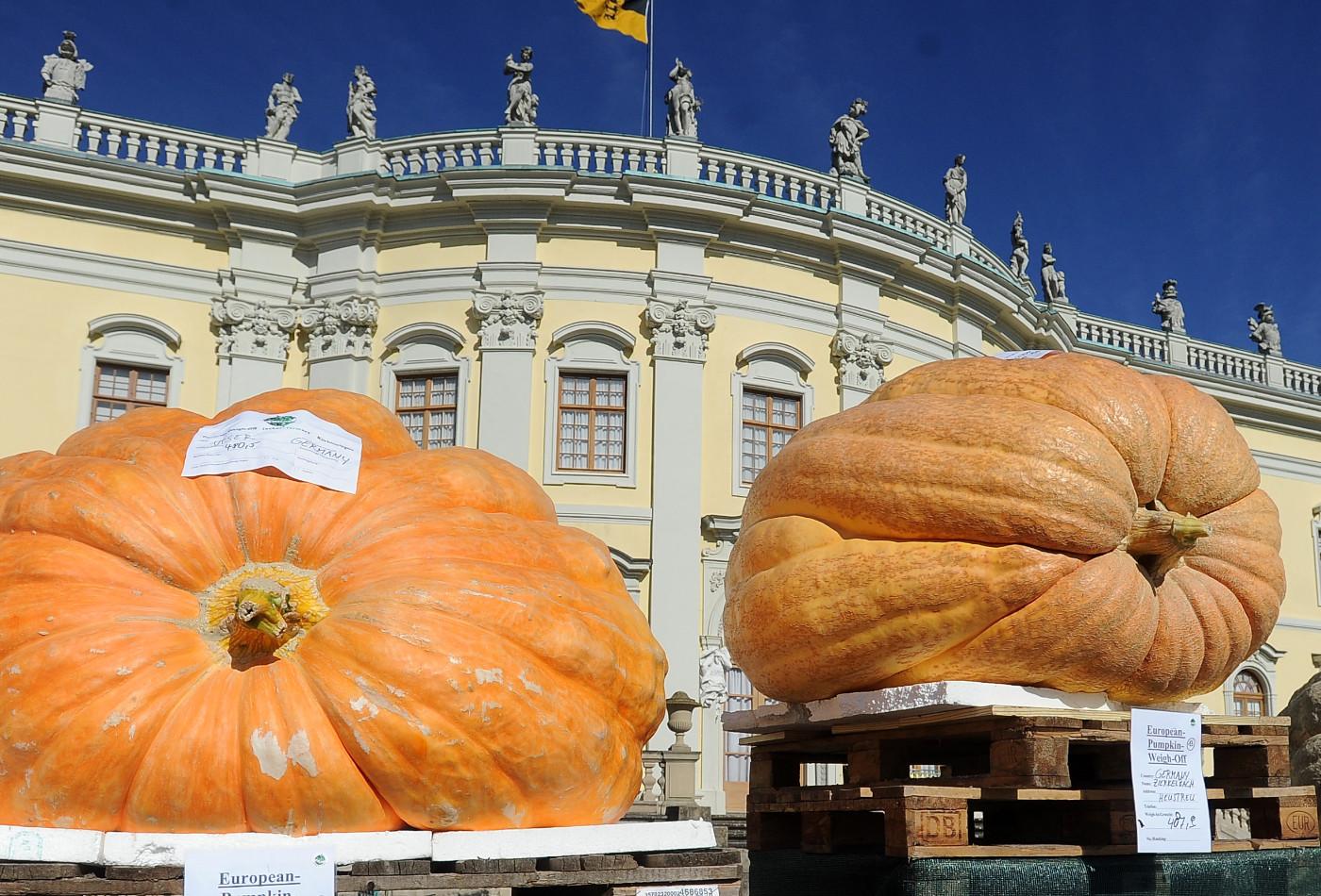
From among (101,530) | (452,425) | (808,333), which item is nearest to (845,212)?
(808,333)

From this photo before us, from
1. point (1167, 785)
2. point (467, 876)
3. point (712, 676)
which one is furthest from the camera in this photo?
A: point (712, 676)

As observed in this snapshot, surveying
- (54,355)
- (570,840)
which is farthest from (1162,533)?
(54,355)

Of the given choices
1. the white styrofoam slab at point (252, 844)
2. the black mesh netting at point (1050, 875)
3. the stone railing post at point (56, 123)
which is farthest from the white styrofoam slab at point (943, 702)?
the stone railing post at point (56, 123)

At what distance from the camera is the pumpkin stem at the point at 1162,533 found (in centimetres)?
380

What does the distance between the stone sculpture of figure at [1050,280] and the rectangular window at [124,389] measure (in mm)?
16106

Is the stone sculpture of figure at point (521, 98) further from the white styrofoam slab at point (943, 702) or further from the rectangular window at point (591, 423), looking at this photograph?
the white styrofoam slab at point (943, 702)

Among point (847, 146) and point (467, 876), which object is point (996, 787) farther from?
point (847, 146)

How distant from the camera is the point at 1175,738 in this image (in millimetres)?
3830

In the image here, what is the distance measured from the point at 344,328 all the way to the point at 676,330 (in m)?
4.80

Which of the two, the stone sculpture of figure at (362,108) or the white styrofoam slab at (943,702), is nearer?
the white styrofoam slab at (943,702)

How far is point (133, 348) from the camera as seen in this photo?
56.1 feet

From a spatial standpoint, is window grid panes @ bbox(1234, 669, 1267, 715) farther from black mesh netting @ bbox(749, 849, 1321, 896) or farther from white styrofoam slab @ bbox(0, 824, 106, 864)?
white styrofoam slab @ bbox(0, 824, 106, 864)

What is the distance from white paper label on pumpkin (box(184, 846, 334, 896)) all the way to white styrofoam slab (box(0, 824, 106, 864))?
235mm

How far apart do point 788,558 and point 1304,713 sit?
14.9 ft
